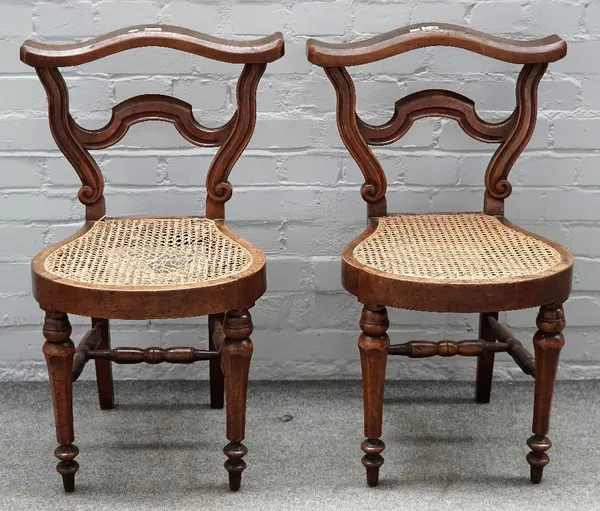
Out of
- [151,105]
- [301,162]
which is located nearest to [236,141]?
[151,105]

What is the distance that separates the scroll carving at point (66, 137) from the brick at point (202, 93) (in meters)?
0.31

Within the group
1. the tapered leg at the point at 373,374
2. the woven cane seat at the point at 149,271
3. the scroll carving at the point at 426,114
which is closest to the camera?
the woven cane seat at the point at 149,271

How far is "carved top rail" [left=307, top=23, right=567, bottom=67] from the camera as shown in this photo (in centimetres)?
200

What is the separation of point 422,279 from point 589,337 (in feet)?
2.85

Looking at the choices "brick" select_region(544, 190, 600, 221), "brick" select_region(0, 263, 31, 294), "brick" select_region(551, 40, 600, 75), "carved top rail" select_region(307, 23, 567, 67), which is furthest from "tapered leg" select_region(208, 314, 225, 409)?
"brick" select_region(551, 40, 600, 75)

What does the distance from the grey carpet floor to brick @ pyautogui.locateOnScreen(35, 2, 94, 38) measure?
86 centimetres

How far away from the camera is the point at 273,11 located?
224 cm

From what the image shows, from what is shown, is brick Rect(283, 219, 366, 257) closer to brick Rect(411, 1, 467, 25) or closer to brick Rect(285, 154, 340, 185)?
brick Rect(285, 154, 340, 185)

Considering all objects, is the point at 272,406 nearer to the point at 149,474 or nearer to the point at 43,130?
the point at 149,474

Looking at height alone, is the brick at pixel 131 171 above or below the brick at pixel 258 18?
below

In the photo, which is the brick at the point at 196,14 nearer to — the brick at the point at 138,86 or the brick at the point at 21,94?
the brick at the point at 138,86

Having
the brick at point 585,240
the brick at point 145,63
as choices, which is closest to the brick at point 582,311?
the brick at point 585,240

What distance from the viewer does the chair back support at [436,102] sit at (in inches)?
79.3

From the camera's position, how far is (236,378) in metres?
1.89
